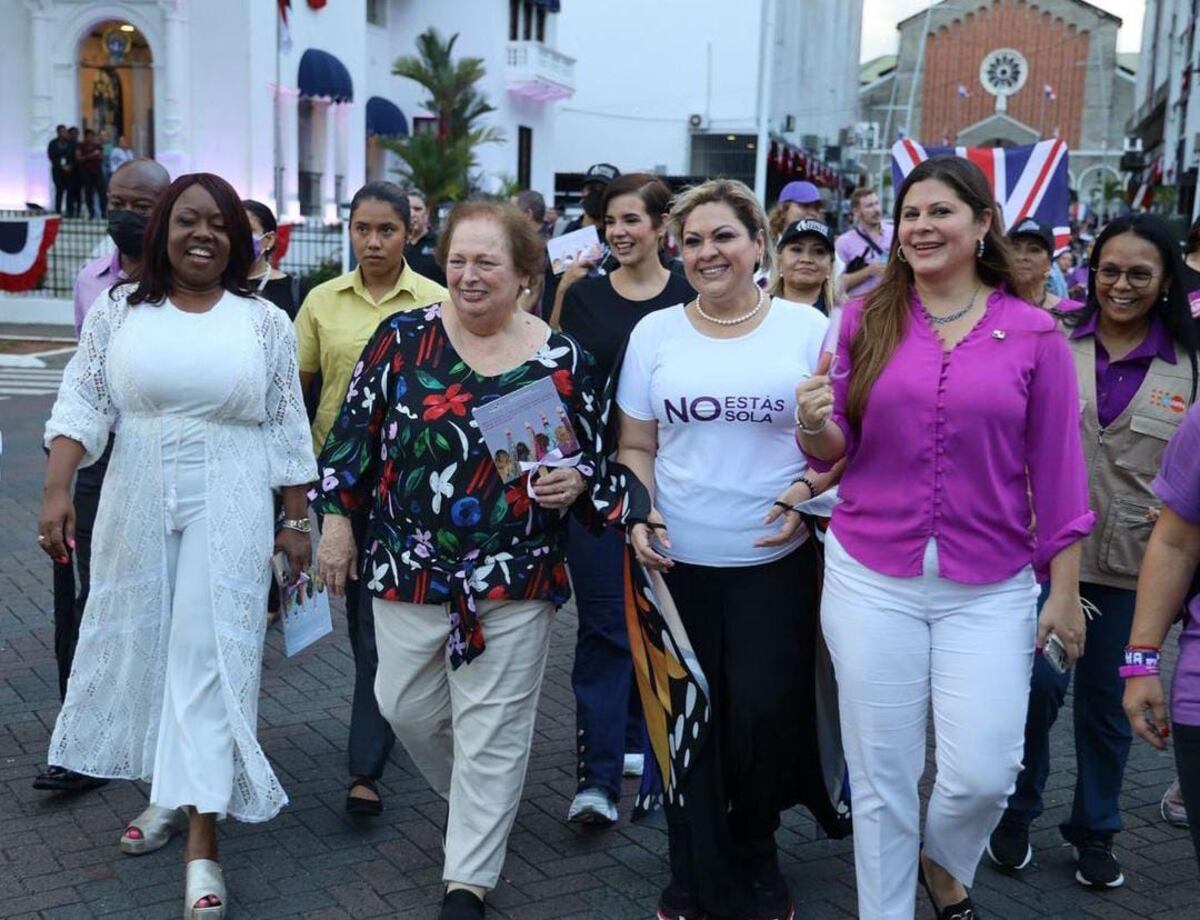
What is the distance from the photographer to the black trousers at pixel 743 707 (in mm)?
4062

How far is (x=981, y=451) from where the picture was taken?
3604 mm

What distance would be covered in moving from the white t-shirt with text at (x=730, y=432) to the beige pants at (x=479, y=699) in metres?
0.52

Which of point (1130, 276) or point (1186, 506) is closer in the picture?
point (1186, 506)

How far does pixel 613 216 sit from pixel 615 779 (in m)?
2.00

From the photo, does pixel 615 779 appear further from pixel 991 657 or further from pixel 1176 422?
pixel 1176 422

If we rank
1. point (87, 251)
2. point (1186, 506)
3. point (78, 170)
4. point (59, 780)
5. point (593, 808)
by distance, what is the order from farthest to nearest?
1. point (78, 170)
2. point (87, 251)
3. point (59, 780)
4. point (593, 808)
5. point (1186, 506)

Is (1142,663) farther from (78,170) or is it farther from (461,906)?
(78,170)

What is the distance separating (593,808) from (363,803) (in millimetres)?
772

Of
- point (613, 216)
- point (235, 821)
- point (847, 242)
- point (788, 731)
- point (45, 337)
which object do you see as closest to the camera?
point (788, 731)

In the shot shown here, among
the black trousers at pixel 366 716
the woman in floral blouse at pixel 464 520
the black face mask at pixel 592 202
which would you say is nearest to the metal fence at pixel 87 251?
the black face mask at pixel 592 202

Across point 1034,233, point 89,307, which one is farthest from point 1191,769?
point 1034,233

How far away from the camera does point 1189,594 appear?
10.7 ft

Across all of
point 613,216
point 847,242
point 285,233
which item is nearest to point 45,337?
point 285,233

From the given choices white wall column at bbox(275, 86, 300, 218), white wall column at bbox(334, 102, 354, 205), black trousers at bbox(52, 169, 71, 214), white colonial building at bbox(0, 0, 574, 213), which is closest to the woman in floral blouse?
white colonial building at bbox(0, 0, 574, 213)
